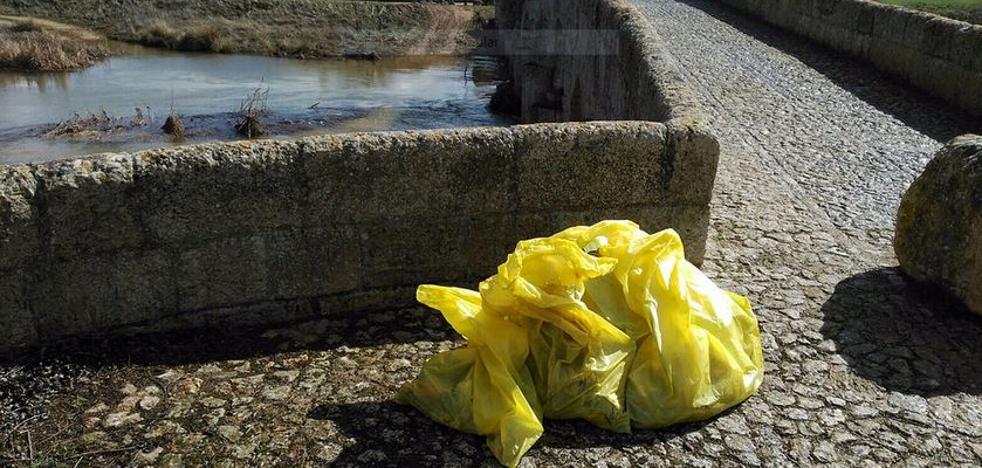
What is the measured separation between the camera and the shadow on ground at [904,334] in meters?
3.89

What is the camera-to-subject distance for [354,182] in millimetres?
4000

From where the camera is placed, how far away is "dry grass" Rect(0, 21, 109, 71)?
26.7 meters

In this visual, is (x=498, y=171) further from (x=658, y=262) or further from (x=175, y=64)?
(x=175, y=64)

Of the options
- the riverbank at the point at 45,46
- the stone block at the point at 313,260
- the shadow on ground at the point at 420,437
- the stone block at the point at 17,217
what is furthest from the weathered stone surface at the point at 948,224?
the riverbank at the point at 45,46

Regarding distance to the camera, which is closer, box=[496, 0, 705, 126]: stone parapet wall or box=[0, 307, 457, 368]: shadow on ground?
box=[0, 307, 457, 368]: shadow on ground

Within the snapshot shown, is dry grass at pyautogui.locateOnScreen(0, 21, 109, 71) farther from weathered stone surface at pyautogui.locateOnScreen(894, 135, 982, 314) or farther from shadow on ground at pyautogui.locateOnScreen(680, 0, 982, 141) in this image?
weathered stone surface at pyautogui.locateOnScreen(894, 135, 982, 314)

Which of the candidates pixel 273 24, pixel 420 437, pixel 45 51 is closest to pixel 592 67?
pixel 420 437

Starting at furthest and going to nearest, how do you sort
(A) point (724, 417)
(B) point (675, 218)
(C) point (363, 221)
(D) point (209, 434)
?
(B) point (675, 218)
(C) point (363, 221)
(A) point (724, 417)
(D) point (209, 434)

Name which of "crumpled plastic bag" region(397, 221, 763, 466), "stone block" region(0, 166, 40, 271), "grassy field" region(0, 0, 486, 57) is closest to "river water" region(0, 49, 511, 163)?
"grassy field" region(0, 0, 486, 57)

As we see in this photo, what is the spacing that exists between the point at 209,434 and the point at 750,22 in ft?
51.9

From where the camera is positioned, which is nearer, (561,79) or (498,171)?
(498,171)

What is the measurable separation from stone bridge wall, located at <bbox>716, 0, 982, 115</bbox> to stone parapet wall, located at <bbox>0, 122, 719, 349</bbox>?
20.5ft

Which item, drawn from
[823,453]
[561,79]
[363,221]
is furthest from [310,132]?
[823,453]

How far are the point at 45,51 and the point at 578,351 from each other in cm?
2855
